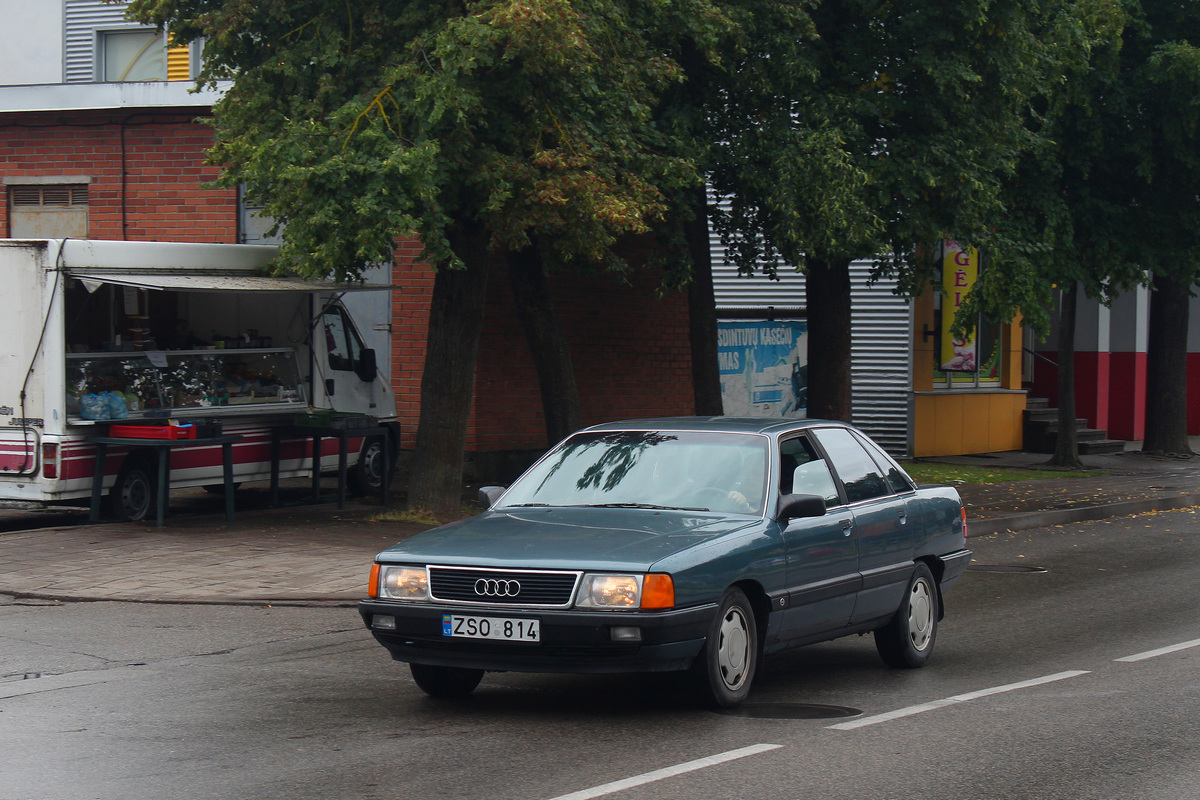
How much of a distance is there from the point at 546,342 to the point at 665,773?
37.5 ft

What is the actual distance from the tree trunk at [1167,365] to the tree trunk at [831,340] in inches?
393

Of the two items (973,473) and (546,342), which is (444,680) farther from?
(973,473)

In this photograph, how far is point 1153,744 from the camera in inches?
246

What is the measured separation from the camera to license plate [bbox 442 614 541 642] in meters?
6.29

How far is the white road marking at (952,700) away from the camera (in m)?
6.61

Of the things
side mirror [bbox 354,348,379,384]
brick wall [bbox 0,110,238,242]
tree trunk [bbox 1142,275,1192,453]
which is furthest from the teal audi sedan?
tree trunk [bbox 1142,275,1192,453]

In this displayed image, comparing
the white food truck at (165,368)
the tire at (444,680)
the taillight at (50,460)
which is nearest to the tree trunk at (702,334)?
the white food truck at (165,368)

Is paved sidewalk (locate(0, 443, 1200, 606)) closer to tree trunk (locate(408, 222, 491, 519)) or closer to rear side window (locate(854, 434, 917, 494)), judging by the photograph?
tree trunk (locate(408, 222, 491, 519))

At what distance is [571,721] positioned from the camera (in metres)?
6.61

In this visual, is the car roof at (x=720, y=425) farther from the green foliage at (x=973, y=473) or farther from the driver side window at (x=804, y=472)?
the green foliage at (x=973, y=473)

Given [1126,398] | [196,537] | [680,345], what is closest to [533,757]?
[196,537]

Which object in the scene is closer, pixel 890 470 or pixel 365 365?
pixel 890 470

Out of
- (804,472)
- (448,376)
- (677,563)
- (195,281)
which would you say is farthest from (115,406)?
(677,563)

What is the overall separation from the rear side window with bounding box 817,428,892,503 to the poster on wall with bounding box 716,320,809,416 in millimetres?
15417
